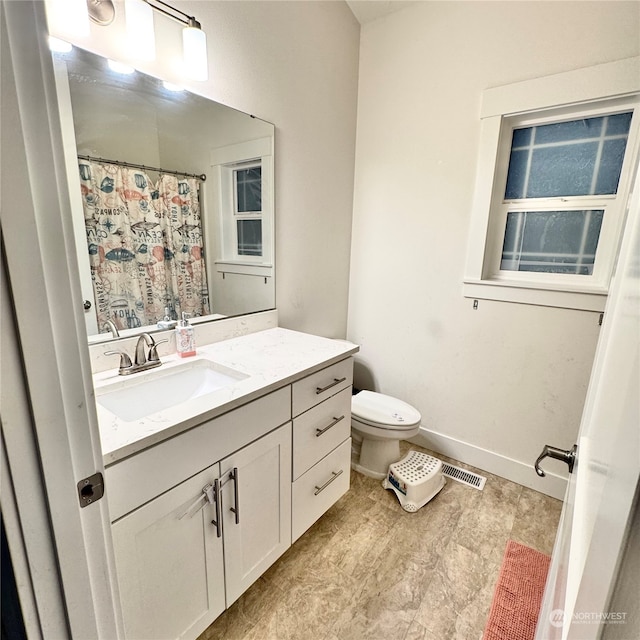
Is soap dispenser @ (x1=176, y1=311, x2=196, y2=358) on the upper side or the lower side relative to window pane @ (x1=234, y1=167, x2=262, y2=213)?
lower

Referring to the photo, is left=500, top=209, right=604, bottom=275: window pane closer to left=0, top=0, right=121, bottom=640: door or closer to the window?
the window

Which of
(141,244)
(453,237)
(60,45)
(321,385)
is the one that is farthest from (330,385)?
(60,45)

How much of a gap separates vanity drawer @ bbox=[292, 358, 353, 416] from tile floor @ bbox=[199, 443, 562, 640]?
704 millimetres

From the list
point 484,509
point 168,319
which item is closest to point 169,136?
point 168,319

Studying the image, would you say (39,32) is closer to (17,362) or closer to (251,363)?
(17,362)

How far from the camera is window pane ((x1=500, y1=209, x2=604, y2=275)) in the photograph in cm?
168

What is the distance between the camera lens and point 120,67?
3.64 feet

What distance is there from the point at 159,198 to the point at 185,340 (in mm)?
558

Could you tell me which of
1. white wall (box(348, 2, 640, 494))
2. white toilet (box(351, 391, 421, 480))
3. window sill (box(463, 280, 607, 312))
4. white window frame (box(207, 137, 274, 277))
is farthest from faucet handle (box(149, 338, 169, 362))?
window sill (box(463, 280, 607, 312))

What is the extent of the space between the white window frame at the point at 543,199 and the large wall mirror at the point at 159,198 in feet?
3.70

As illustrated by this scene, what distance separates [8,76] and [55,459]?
1.51ft

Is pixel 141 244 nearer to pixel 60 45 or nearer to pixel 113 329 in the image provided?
pixel 113 329

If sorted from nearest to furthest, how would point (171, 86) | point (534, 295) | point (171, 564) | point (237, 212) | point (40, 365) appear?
point (40, 365), point (171, 564), point (171, 86), point (237, 212), point (534, 295)

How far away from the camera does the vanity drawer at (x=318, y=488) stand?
135 centimetres
